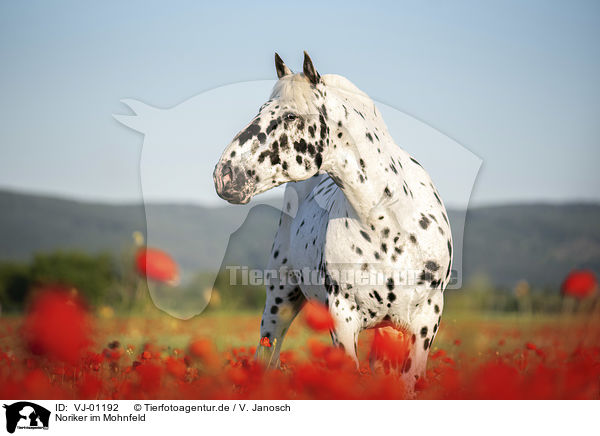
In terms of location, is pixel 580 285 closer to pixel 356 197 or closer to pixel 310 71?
pixel 356 197

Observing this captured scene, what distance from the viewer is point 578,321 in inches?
93.6

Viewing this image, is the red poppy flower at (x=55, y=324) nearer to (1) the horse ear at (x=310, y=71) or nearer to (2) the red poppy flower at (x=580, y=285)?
(1) the horse ear at (x=310, y=71)

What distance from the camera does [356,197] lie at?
319cm

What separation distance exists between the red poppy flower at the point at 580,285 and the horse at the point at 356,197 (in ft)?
3.19

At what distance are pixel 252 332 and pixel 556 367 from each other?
5.99 meters

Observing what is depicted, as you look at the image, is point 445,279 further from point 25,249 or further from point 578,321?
point 25,249
